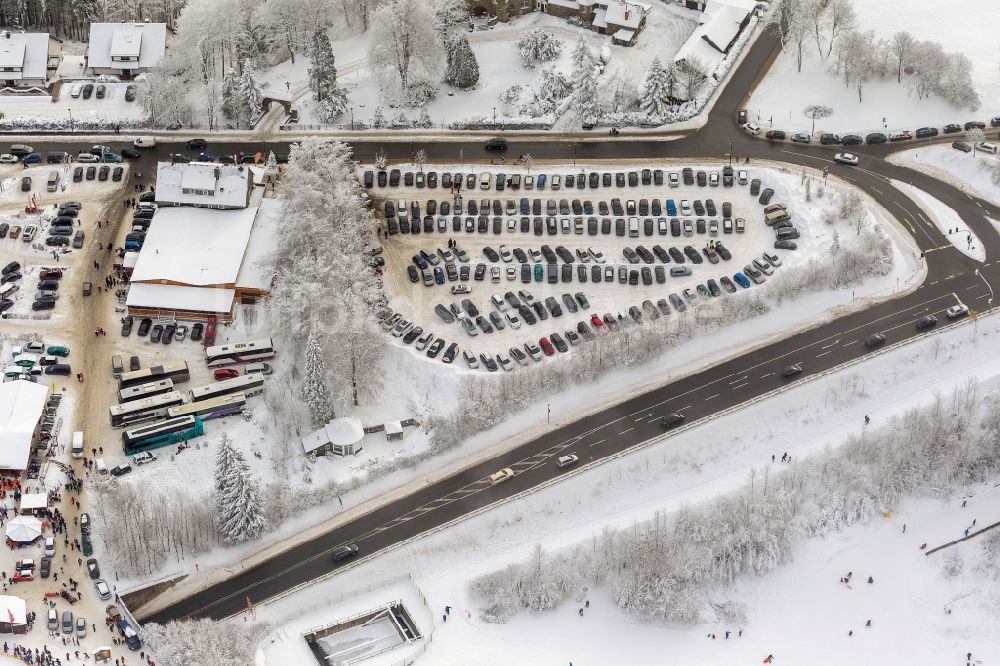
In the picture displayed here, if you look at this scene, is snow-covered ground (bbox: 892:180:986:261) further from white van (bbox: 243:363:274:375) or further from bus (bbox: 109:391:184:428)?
bus (bbox: 109:391:184:428)

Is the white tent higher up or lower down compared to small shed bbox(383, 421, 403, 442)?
lower down

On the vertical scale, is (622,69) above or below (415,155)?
above

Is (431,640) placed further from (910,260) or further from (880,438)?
(910,260)

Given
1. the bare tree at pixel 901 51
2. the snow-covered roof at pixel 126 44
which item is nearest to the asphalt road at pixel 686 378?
the bare tree at pixel 901 51

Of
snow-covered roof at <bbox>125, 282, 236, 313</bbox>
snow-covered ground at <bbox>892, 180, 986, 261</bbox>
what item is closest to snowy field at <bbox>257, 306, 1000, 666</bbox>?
snow-covered ground at <bbox>892, 180, 986, 261</bbox>

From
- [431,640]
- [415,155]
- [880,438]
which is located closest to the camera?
[431,640]

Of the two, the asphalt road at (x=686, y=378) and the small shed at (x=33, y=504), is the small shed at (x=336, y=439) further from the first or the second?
the small shed at (x=33, y=504)

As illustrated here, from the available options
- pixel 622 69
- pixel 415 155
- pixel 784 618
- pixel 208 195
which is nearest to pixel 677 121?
pixel 622 69
